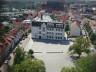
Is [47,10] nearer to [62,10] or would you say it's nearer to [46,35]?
[62,10]

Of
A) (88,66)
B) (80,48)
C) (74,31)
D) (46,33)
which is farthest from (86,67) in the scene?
(74,31)

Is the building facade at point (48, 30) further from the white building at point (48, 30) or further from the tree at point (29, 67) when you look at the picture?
the tree at point (29, 67)

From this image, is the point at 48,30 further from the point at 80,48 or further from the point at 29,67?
the point at 29,67

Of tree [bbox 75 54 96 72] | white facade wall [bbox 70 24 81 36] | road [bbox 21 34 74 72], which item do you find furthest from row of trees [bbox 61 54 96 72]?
white facade wall [bbox 70 24 81 36]

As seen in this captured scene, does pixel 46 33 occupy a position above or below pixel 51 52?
above

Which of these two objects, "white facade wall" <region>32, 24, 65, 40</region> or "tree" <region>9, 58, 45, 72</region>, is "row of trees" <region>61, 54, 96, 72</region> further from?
"white facade wall" <region>32, 24, 65, 40</region>

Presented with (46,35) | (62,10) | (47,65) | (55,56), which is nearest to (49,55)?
(55,56)

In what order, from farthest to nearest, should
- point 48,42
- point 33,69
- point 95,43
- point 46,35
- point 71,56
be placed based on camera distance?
point 46,35, point 48,42, point 95,43, point 71,56, point 33,69
